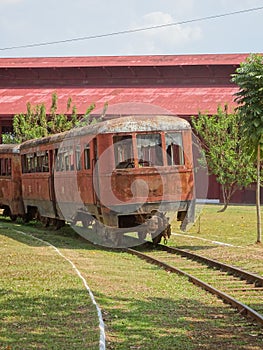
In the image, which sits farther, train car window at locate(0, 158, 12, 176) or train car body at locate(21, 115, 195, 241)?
train car window at locate(0, 158, 12, 176)

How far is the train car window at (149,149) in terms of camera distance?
18.5 m

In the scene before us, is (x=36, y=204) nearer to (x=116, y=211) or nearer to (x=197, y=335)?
(x=116, y=211)

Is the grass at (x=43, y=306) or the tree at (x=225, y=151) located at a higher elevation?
the tree at (x=225, y=151)

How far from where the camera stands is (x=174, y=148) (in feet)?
61.9

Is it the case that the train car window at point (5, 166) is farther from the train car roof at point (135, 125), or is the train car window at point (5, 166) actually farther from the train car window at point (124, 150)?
the train car window at point (124, 150)

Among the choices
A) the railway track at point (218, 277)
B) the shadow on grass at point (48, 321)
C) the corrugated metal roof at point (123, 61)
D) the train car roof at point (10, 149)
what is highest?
the corrugated metal roof at point (123, 61)

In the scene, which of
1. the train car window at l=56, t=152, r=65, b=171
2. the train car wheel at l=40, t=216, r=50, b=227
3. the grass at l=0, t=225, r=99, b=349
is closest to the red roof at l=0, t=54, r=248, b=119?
the train car wheel at l=40, t=216, r=50, b=227

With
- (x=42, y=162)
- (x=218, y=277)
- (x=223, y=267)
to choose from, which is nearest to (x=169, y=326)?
(x=218, y=277)

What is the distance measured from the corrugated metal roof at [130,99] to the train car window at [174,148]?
20.3 m

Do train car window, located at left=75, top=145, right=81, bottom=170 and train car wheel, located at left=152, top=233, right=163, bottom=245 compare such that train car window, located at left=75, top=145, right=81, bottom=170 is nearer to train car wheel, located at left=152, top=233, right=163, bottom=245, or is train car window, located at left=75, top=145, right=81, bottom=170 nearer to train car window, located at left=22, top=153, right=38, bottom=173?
train car wheel, located at left=152, top=233, right=163, bottom=245

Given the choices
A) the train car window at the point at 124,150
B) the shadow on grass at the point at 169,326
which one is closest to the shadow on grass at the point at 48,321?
the shadow on grass at the point at 169,326

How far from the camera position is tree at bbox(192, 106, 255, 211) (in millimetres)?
34094

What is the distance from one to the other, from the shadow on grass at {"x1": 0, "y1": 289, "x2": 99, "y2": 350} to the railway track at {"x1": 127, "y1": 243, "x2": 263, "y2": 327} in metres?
2.19

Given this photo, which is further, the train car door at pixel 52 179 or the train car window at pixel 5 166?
the train car window at pixel 5 166
